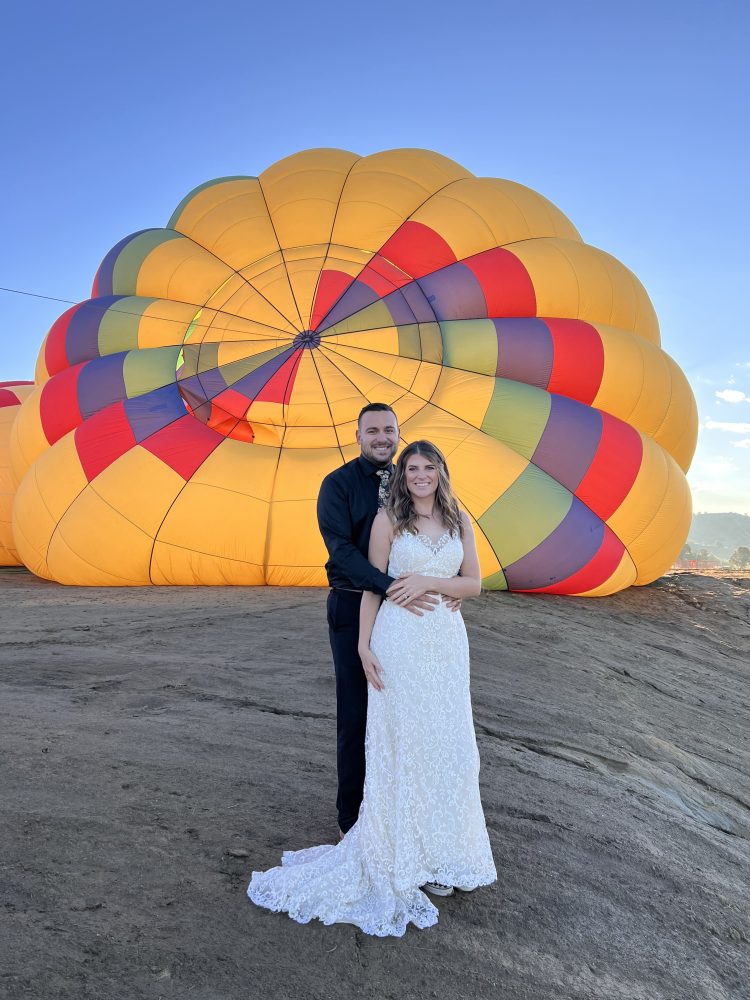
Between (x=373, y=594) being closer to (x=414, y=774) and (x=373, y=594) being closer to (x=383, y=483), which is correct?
(x=383, y=483)

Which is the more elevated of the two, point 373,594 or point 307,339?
point 307,339

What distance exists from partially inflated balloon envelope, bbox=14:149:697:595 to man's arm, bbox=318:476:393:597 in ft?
12.8

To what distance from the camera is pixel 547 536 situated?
6.36 m

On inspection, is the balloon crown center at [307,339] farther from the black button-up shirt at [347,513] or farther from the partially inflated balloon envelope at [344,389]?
the black button-up shirt at [347,513]

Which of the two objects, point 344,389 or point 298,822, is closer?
point 298,822

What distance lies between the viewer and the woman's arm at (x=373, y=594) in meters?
2.26

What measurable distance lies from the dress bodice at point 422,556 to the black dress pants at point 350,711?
210mm

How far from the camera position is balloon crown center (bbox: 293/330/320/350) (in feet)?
22.6

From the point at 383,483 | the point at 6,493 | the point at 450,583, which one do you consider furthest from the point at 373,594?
the point at 6,493

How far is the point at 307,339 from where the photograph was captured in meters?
6.89

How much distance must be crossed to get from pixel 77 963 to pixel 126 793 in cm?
85

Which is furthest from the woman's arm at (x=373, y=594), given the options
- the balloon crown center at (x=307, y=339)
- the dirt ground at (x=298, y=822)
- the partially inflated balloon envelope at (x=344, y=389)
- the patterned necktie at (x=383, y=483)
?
the balloon crown center at (x=307, y=339)

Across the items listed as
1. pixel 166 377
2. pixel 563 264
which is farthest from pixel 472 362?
pixel 166 377

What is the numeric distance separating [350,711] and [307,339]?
5.06m
